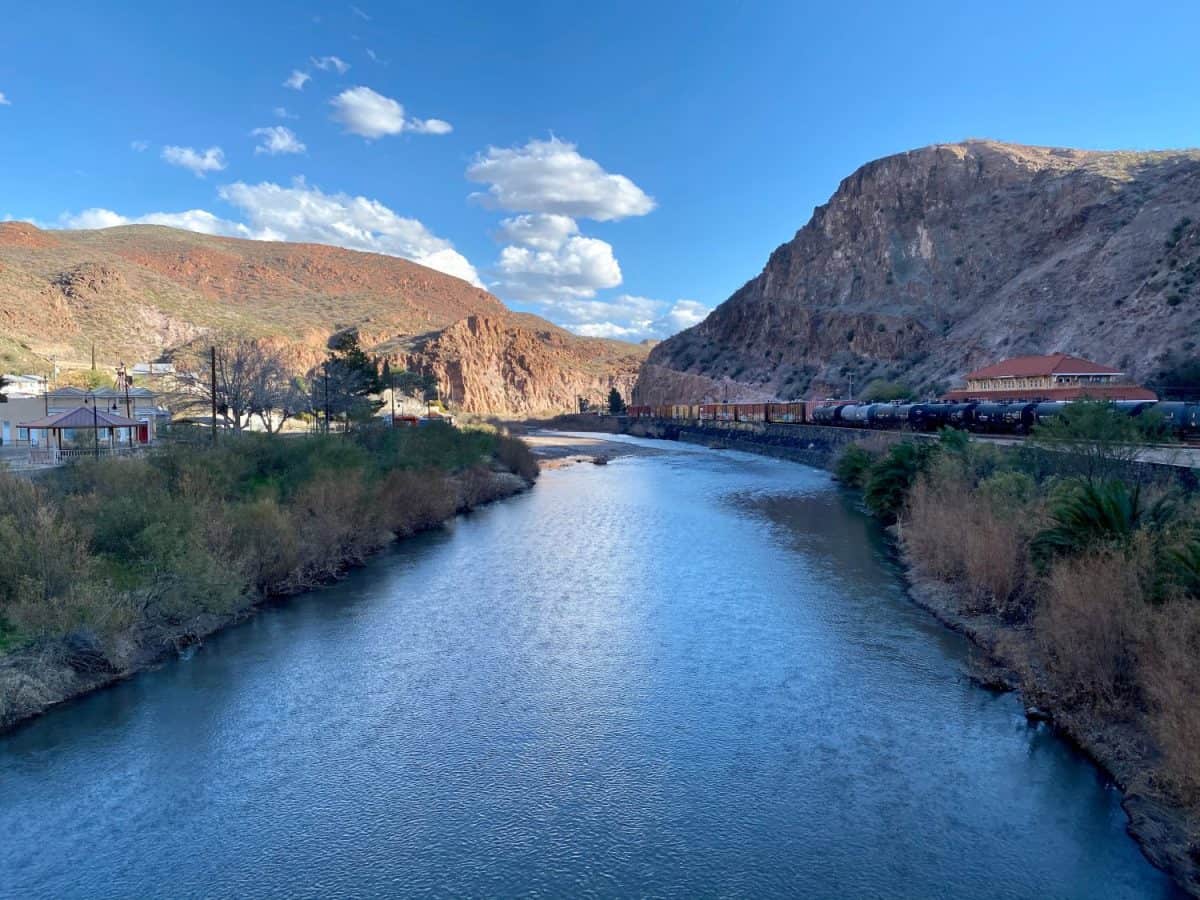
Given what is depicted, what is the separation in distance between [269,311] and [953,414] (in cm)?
10214

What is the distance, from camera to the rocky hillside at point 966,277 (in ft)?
196

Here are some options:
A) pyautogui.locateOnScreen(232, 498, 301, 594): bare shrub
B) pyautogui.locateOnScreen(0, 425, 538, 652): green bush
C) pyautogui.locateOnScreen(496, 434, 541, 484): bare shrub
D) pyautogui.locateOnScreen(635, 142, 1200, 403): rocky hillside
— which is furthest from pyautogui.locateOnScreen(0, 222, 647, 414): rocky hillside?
pyautogui.locateOnScreen(232, 498, 301, 594): bare shrub

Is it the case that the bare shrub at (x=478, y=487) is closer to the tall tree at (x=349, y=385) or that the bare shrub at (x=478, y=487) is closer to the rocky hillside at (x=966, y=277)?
the tall tree at (x=349, y=385)

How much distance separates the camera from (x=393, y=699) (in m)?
13.6

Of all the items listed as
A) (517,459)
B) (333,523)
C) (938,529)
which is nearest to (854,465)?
(517,459)

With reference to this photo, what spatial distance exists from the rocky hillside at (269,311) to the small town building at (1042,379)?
6472 cm

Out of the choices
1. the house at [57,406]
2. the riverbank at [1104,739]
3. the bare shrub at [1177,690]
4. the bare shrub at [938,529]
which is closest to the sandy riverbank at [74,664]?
the riverbank at [1104,739]

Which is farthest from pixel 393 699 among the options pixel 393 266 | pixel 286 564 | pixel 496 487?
pixel 393 266

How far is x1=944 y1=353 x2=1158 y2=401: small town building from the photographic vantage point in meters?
46.4

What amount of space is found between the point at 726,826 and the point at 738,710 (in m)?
3.46

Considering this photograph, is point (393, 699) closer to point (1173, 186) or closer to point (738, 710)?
point (738, 710)

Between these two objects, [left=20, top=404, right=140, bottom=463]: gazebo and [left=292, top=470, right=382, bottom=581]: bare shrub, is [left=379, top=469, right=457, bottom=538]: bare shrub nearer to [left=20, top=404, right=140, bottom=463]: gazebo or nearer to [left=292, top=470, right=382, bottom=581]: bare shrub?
[left=292, top=470, right=382, bottom=581]: bare shrub

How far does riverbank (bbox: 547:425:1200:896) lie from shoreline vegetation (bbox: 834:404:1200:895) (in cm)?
2

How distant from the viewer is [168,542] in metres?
17.1
